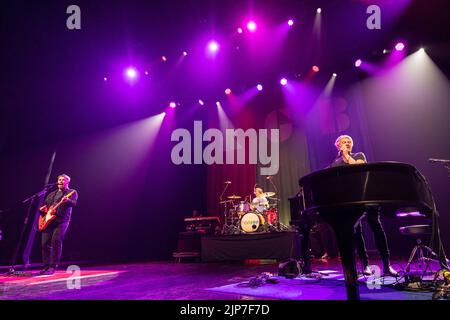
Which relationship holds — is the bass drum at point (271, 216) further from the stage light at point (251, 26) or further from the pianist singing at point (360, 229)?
the stage light at point (251, 26)

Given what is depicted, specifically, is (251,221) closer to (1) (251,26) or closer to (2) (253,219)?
(2) (253,219)

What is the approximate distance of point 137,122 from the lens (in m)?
9.02

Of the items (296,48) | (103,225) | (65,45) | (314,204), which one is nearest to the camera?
(314,204)

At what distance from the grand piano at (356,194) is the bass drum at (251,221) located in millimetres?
5127

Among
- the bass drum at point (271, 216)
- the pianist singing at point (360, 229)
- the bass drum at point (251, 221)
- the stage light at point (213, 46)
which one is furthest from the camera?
the bass drum at point (271, 216)

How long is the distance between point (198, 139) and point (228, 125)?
40.0 inches

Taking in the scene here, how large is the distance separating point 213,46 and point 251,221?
3895 mm

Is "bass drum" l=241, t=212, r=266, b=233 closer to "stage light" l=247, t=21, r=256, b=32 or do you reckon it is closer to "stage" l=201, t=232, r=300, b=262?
"stage" l=201, t=232, r=300, b=262

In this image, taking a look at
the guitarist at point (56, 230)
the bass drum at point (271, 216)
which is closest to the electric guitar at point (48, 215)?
the guitarist at point (56, 230)

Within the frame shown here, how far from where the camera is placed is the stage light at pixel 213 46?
6879 mm

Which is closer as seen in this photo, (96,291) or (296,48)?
A: (96,291)

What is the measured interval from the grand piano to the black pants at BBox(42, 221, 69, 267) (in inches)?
200

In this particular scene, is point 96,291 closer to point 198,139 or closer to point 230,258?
point 230,258
